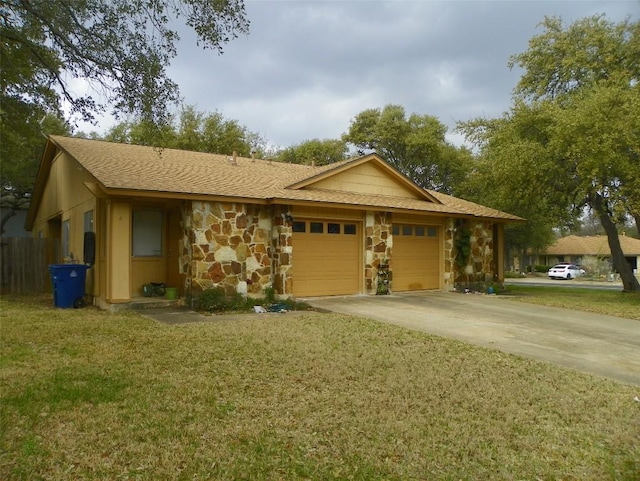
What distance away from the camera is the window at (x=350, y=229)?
13123 mm

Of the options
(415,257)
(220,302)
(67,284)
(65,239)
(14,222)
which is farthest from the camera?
(14,222)

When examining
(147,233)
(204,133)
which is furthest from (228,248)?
(204,133)

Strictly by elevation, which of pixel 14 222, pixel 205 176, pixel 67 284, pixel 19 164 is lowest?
pixel 67 284

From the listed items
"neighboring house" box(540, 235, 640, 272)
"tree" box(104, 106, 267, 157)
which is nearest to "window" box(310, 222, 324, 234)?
"tree" box(104, 106, 267, 157)

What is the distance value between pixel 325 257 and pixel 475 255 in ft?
20.5

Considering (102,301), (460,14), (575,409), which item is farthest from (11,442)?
(460,14)

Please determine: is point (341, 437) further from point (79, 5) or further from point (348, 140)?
point (348, 140)

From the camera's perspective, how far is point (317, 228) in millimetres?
12617

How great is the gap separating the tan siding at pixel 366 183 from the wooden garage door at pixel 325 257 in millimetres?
1258

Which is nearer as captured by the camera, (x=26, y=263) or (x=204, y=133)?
(x=26, y=263)

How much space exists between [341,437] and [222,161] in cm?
1264

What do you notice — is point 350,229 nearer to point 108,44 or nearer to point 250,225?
point 250,225

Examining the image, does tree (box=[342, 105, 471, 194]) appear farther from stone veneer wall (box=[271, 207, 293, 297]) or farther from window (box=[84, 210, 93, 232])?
window (box=[84, 210, 93, 232])

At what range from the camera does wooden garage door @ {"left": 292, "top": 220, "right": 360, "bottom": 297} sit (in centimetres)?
1223
